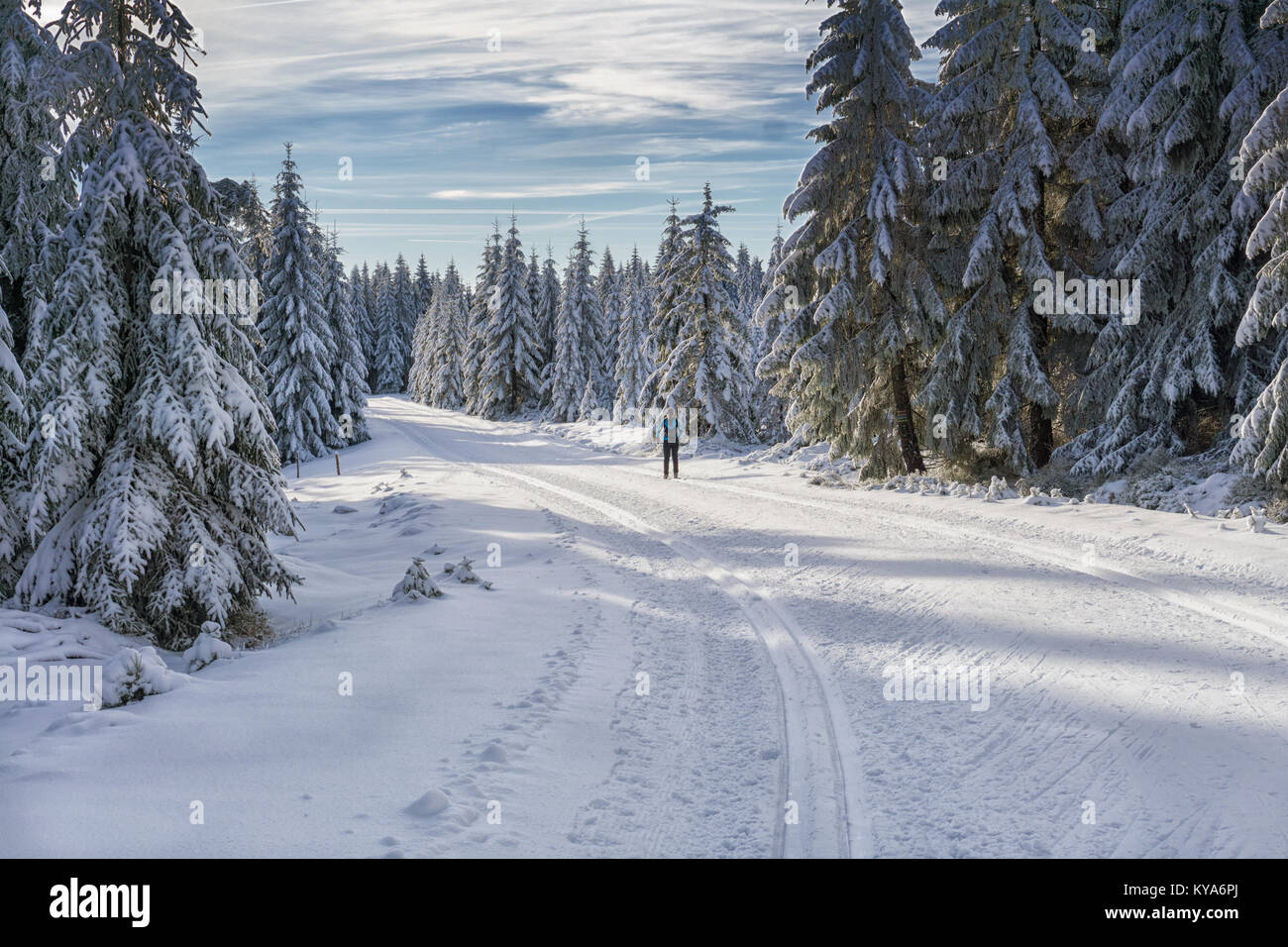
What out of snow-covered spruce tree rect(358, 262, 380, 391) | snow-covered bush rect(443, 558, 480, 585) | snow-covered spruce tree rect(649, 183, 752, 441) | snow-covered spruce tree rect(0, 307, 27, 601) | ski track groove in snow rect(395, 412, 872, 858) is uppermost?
snow-covered spruce tree rect(358, 262, 380, 391)

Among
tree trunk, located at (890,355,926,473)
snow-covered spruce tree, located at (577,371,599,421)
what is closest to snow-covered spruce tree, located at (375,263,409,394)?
snow-covered spruce tree, located at (577,371,599,421)

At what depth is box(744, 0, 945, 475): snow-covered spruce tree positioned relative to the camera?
18.6 m

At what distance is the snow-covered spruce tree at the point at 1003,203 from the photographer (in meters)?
17.7

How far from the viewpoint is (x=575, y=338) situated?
181ft

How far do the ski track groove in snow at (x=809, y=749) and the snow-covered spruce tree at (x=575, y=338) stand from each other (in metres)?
44.8

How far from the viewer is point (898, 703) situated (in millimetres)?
6496

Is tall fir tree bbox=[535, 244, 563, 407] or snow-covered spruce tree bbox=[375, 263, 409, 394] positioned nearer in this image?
tall fir tree bbox=[535, 244, 563, 407]

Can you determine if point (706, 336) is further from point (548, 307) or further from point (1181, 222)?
point (548, 307)

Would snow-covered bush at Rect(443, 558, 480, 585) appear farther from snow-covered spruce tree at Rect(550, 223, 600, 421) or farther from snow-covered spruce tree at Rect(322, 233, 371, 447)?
snow-covered spruce tree at Rect(550, 223, 600, 421)

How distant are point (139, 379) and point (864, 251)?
16.0 m

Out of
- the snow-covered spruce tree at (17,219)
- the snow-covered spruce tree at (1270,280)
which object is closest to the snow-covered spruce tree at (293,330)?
the snow-covered spruce tree at (17,219)

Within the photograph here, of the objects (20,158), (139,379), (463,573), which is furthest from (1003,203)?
(20,158)

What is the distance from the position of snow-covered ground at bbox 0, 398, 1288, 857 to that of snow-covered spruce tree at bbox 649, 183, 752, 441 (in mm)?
20150
